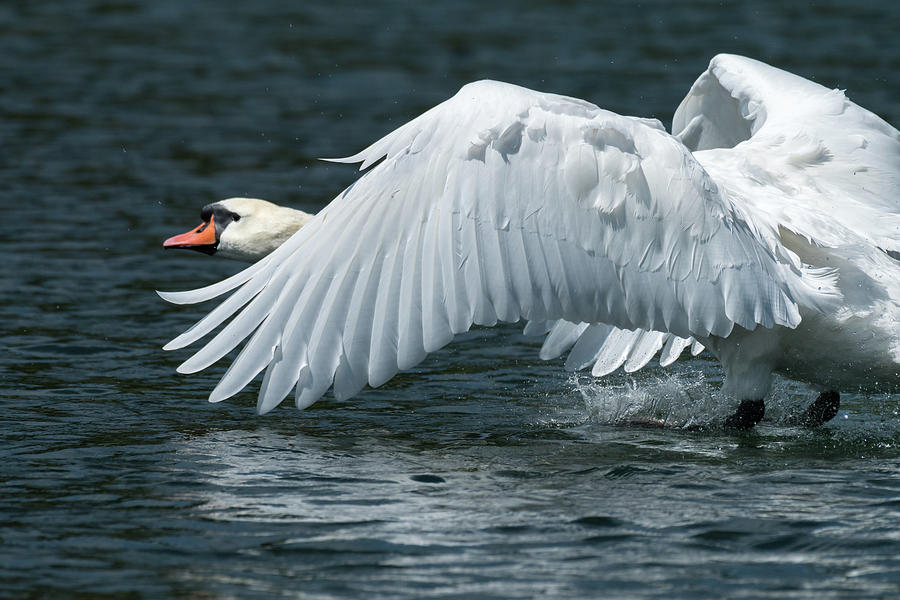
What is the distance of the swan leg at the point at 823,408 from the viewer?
320 inches

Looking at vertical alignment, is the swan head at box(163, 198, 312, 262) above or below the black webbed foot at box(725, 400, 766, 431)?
above

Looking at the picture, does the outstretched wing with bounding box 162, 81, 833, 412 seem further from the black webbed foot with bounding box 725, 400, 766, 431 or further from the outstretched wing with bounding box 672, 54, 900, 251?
the black webbed foot with bounding box 725, 400, 766, 431

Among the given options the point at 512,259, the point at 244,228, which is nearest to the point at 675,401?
the point at 512,259

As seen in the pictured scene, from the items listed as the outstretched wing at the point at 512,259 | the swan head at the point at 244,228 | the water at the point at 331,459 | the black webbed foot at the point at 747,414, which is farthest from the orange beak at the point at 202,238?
the black webbed foot at the point at 747,414

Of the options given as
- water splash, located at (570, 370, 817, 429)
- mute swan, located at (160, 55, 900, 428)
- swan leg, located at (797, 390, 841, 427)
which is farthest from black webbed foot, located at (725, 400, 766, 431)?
mute swan, located at (160, 55, 900, 428)

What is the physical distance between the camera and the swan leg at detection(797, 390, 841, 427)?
8.12 meters

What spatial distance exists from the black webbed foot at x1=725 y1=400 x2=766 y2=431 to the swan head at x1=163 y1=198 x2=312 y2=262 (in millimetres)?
2556

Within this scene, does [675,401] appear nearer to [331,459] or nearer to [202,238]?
[331,459]

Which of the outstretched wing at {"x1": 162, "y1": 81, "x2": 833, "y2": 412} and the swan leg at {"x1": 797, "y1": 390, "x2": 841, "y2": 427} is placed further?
the swan leg at {"x1": 797, "y1": 390, "x2": 841, "y2": 427}

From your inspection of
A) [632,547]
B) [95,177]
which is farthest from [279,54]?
[632,547]

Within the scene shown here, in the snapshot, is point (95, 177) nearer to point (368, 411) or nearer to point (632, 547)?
point (368, 411)

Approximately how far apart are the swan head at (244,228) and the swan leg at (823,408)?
2.93 meters

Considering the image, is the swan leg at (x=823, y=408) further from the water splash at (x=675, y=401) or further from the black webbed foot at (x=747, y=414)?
the black webbed foot at (x=747, y=414)

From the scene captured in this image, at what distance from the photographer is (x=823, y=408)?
8.12 meters
